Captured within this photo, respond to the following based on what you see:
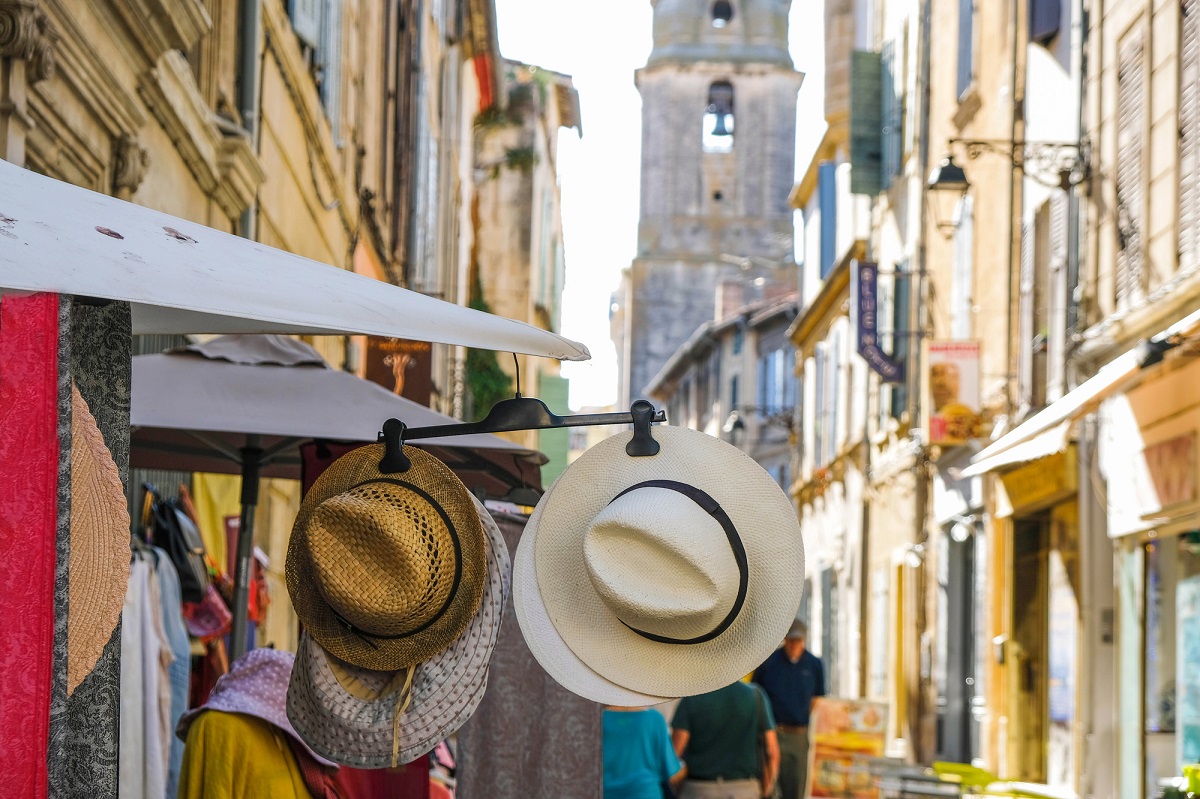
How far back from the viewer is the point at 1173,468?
35.1 feet

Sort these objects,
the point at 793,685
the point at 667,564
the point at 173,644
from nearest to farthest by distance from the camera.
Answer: the point at 667,564
the point at 173,644
the point at 793,685

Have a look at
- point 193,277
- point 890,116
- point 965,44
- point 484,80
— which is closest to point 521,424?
point 193,277

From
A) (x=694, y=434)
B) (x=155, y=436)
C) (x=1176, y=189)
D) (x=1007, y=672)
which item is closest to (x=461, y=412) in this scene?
(x=1007, y=672)

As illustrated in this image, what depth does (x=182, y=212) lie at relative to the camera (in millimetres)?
8734

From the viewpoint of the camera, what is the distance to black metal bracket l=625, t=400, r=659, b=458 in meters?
3.74

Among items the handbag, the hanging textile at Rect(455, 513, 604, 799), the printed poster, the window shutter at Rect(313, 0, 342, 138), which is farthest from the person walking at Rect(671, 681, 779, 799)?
the window shutter at Rect(313, 0, 342, 138)

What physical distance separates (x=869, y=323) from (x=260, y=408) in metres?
15.1

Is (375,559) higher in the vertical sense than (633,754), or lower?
higher

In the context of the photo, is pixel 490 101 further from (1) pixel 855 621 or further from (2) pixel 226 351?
(2) pixel 226 351

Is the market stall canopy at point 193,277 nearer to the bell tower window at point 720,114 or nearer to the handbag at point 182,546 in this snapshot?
the handbag at point 182,546

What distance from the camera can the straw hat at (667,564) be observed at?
11.8ft

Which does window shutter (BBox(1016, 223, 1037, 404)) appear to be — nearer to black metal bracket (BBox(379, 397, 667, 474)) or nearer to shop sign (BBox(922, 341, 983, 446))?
shop sign (BBox(922, 341, 983, 446))

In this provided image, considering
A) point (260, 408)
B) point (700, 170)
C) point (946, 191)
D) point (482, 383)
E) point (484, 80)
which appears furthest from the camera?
point (700, 170)

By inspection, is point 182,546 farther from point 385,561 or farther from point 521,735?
point 385,561
